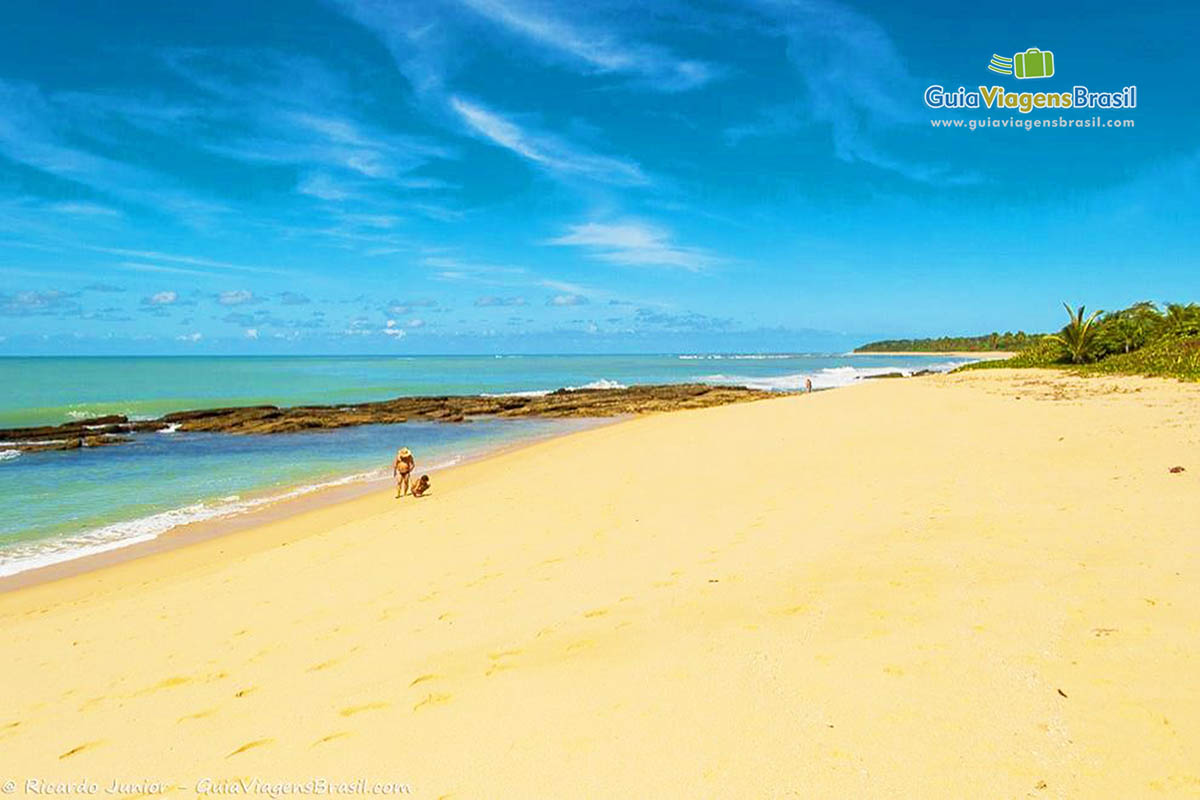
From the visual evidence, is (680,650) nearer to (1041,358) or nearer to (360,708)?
(360,708)

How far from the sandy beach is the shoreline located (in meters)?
0.68

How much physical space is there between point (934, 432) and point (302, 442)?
2121 cm

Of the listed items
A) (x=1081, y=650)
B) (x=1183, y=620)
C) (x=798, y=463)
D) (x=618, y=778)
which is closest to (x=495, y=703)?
(x=618, y=778)

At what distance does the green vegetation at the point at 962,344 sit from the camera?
108469 millimetres

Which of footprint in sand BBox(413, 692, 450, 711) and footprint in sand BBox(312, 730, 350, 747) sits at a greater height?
footprint in sand BBox(413, 692, 450, 711)

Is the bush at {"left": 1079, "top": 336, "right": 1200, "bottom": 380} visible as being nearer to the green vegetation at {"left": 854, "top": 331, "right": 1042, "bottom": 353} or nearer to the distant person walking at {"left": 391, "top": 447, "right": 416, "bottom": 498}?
the distant person walking at {"left": 391, "top": 447, "right": 416, "bottom": 498}

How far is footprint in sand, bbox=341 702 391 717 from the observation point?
Answer: 3922 mm

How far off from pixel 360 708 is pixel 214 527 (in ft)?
31.0

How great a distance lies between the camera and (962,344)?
14925 centimetres

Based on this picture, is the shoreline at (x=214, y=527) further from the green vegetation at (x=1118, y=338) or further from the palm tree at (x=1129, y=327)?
the palm tree at (x=1129, y=327)

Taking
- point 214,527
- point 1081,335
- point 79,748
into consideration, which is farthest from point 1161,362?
point 79,748

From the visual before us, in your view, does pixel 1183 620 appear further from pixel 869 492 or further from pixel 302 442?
pixel 302 442

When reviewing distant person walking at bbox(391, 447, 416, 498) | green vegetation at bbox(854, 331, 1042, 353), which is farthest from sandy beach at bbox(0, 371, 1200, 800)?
green vegetation at bbox(854, 331, 1042, 353)

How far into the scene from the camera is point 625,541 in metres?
7.37
